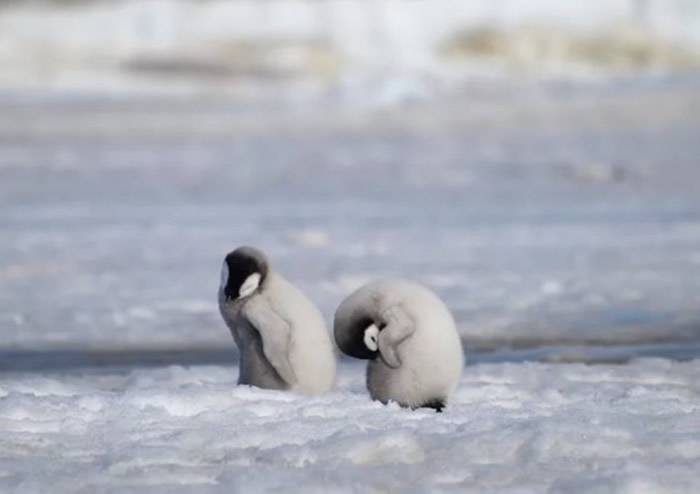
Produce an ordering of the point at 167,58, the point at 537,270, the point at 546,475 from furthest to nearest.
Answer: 1. the point at 167,58
2. the point at 537,270
3. the point at 546,475

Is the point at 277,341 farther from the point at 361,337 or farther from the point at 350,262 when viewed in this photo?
the point at 350,262

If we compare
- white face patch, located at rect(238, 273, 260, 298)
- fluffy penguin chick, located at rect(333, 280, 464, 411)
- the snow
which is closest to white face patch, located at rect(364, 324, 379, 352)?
fluffy penguin chick, located at rect(333, 280, 464, 411)

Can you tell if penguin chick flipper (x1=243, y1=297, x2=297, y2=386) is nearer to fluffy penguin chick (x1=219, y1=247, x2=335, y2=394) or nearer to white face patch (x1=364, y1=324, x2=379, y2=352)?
fluffy penguin chick (x1=219, y1=247, x2=335, y2=394)

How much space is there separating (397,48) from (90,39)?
25.1 ft

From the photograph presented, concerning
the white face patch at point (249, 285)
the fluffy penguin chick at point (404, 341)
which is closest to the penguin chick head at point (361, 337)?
the fluffy penguin chick at point (404, 341)

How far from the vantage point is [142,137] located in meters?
24.9

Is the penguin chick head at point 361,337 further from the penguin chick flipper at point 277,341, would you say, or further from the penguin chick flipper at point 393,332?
the penguin chick flipper at point 277,341

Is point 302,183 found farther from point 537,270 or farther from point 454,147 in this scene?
point 537,270

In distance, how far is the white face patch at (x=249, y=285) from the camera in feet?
18.1

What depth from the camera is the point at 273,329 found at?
550cm

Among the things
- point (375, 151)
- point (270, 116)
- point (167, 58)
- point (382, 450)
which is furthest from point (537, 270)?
→ point (167, 58)

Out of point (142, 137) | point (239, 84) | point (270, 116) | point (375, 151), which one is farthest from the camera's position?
point (239, 84)

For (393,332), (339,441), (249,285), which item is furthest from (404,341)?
(339,441)

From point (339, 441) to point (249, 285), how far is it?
0.99m
